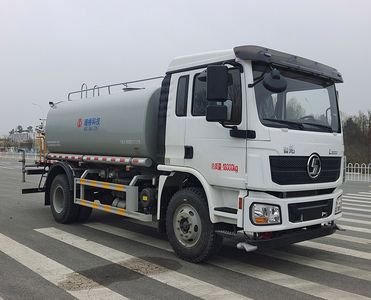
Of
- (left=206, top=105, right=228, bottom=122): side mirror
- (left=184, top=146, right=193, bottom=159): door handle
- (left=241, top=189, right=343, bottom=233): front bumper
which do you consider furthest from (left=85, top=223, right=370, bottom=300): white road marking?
(left=206, top=105, right=228, bottom=122): side mirror

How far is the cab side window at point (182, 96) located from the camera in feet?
21.5

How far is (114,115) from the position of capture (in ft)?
26.4

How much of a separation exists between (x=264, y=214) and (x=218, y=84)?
5.73ft

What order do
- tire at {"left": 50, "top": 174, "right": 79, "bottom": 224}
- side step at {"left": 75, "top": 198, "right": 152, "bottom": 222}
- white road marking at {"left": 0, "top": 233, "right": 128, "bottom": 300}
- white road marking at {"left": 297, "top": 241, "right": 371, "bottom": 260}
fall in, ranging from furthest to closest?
tire at {"left": 50, "top": 174, "right": 79, "bottom": 224} → side step at {"left": 75, "top": 198, "right": 152, "bottom": 222} → white road marking at {"left": 297, "top": 241, "right": 371, "bottom": 260} → white road marking at {"left": 0, "top": 233, "right": 128, "bottom": 300}

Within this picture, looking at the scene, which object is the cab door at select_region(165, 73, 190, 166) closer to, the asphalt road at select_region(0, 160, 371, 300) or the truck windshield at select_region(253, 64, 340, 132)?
the truck windshield at select_region(253, 64, 340, 132)

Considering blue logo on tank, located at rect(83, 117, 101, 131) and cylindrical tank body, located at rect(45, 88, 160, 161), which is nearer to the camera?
cylindrical tank body, located at rect(45, 88, 160, 161)

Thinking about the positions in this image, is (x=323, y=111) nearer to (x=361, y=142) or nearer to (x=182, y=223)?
(x=182, y=223)

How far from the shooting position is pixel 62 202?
31.6 feet

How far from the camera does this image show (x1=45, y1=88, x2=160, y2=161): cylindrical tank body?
23.9 feet

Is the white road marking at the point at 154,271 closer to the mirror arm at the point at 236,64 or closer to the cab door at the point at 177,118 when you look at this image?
the cab door at the point at 177,118

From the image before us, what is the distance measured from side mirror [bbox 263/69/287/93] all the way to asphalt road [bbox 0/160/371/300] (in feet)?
8.05

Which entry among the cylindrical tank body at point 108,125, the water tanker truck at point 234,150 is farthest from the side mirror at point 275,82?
the cylindrical tank body at point 108,125

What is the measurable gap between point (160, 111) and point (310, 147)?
2.45 metres

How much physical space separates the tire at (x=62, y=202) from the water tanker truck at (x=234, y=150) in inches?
67.7
